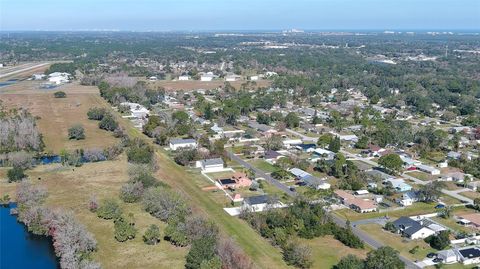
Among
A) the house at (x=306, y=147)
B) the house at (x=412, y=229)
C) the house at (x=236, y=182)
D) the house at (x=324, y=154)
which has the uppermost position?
the house at (x=412, y=229)

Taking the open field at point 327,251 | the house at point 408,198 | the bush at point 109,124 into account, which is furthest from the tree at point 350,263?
the bush at point 109,124

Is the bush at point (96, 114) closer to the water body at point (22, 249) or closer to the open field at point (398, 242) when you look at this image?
the water body at point (22, 249)

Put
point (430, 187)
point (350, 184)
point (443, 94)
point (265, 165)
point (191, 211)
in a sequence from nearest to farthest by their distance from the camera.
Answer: point (191, 211) < point (430, 187) < point (350, 184) < point (265, 165) < point (443, 94)

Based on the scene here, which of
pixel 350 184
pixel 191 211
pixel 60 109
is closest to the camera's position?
pixel 191 211

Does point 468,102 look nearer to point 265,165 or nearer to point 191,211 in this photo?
point 265,165

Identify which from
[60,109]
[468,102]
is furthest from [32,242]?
[468,102]

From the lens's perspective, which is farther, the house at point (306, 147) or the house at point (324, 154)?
the house at point (306, 147)

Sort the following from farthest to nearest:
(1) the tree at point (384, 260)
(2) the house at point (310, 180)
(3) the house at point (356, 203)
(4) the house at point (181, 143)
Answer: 1. (4) the house at point (181, 143)
2. (2) the house at point (310, 180)
3. (3) the house at point (356, 203)
4. (1) the tree at point (384, 260)
